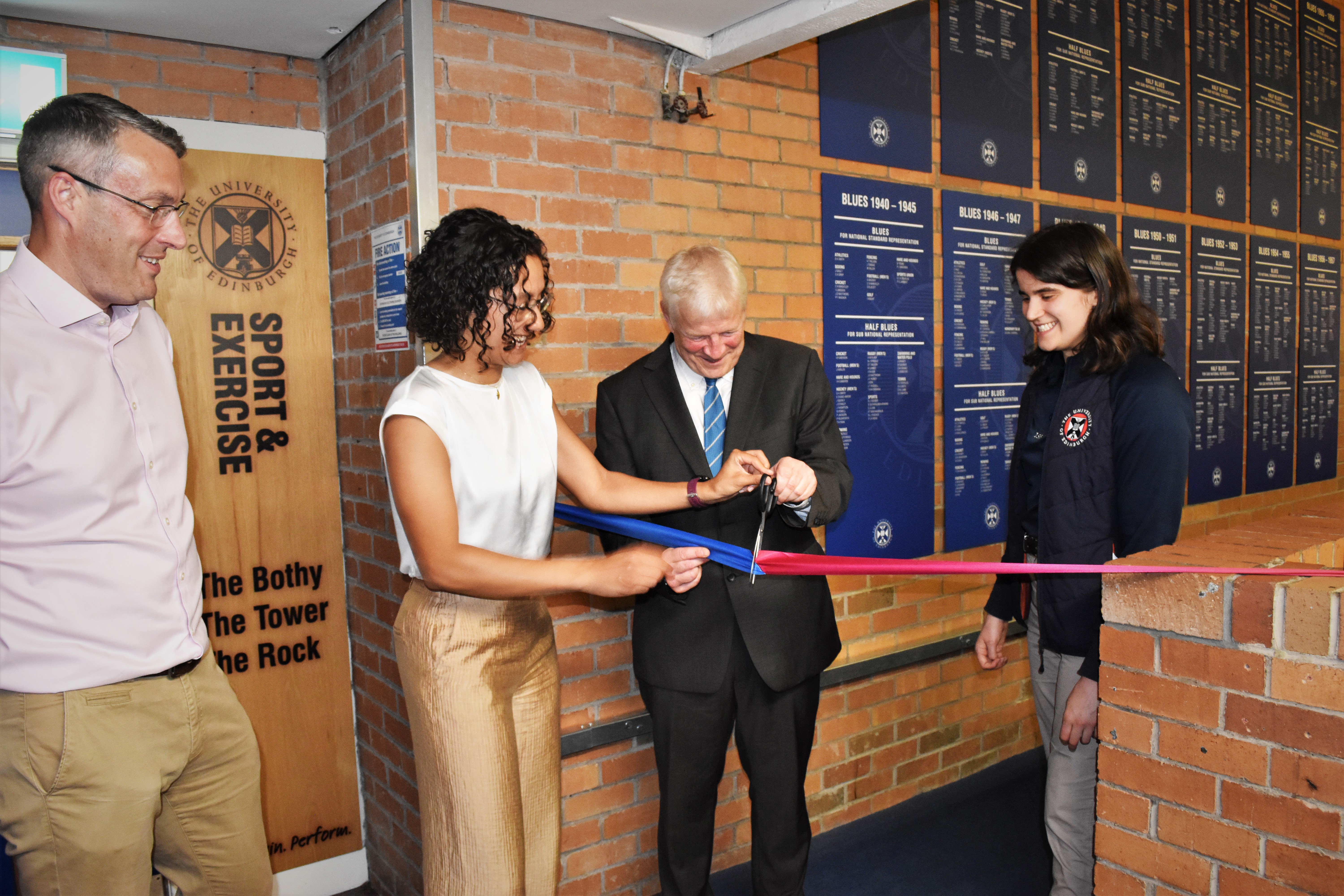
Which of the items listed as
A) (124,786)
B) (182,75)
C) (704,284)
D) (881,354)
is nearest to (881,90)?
(881,354)

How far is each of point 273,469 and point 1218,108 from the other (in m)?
5.05

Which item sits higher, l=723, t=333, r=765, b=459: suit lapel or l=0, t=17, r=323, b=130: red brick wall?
l=0, t=17, r=323, b=130: red brick wall

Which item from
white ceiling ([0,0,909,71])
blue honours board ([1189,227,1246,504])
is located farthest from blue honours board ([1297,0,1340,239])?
white ceiling ([0,0,909,71])

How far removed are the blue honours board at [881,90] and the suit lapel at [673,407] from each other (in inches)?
50.4

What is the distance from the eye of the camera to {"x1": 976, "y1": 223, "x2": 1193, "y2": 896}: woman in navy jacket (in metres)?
2.06

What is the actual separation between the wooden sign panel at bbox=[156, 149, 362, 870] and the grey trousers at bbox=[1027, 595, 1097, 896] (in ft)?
7.19

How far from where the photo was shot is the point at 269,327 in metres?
2.84

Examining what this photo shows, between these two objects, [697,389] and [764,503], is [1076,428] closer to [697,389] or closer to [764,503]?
[764,503]

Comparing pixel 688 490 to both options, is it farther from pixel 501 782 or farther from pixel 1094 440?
pixel 1094 440

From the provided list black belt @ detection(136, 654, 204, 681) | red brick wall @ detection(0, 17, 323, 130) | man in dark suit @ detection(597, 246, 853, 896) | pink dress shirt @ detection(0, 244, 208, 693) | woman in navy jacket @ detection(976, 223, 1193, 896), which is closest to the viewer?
pink dress shirt @ detection(0, 244, 208, 693)

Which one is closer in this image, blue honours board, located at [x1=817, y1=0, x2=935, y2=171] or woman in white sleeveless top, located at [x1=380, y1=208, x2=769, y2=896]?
woman in white sleeveless top, located at [x1=380, y1=208, x2=769, y2=896]

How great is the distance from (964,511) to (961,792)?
3.77 feet

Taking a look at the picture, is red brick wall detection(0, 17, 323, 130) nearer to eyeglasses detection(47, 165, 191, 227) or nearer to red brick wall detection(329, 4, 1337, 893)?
red brick wall detection(329, 4, 1337, 893)

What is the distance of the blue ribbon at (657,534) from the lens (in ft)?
6.63
